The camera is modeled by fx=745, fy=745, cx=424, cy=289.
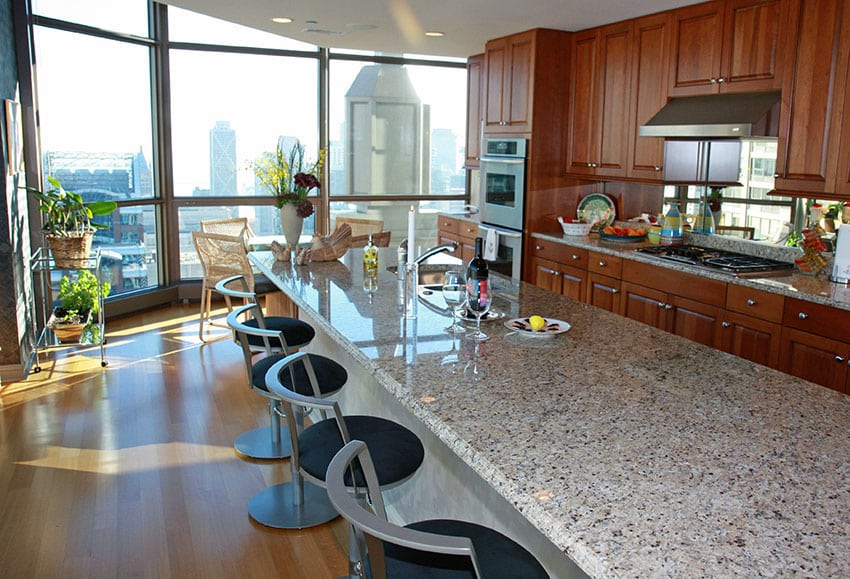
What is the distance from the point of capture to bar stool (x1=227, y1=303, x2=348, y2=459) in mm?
2865

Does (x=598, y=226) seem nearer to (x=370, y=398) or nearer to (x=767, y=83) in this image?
(x=767, y=83)

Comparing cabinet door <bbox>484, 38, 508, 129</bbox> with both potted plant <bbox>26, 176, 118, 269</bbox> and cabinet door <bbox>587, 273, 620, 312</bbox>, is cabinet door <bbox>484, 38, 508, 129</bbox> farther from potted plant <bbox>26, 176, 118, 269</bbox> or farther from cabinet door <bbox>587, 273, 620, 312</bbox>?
potted plant <bbox>26, 176, 118, 269</bbox>

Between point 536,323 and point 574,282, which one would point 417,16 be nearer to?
point 574,282

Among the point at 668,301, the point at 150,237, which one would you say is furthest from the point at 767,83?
the point at 150,237

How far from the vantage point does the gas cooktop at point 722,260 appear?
160 inches

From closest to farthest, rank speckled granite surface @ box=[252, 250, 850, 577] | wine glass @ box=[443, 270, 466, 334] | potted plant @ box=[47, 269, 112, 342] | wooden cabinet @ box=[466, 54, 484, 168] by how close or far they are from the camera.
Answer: speckled granite surface @ box=[252, 250, 850, 577] < wine glass @ box=[443, 270, 466, 334] < potted plant @ box=[47, 269, 112, 342] < wooden cabinet @ box=[466, 54, 484, 168]

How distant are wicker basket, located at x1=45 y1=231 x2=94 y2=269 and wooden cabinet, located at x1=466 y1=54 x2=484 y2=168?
345 centimetres

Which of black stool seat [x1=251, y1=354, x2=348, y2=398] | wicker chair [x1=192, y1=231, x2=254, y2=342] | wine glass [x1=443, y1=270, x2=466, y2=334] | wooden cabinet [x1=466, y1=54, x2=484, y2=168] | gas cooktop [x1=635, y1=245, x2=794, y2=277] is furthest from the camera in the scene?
wooden cabinet [x1=466, y1=54, x2=484, y2=168]

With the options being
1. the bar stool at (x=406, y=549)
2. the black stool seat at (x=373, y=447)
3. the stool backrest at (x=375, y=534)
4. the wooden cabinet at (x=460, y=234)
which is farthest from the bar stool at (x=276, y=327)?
the wooden cabinet at (x=460, y=234)

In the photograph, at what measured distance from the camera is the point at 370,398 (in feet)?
10.9

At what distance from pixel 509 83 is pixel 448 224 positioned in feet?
6.01

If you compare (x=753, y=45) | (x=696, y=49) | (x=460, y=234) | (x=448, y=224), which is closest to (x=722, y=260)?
(x=753, y=45)

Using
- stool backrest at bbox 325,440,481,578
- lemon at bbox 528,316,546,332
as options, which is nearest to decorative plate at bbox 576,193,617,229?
lemon at bbox 528,316,546,332

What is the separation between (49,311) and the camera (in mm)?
5812
